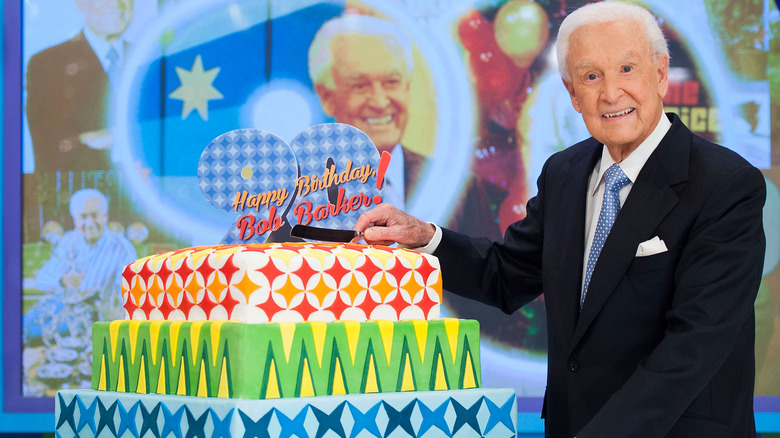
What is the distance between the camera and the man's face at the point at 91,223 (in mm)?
2986

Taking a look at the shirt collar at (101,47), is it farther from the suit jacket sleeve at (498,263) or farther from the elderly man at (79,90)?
the suit jacket sleeve at (498,263)

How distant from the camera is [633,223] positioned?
1403 millimetres

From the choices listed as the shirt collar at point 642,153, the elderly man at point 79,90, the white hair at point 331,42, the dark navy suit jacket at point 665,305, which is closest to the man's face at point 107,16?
the elderly man at point 79,90

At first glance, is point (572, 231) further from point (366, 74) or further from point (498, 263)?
point (366, 74)

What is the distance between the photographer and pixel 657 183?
4.66ft

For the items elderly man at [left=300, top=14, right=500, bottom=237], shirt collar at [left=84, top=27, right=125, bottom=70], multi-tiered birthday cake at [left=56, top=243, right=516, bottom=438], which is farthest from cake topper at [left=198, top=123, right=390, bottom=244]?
shirt collar at [left=84, top=27, right=125, bottom=70]

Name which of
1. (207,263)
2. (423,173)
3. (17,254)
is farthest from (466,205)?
(207,263)

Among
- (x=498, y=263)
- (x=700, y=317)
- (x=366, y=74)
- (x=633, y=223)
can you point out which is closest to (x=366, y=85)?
(x=366, y=74)

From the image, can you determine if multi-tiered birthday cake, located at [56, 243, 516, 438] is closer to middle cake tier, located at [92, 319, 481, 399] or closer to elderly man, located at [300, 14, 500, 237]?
middle cake tier, located at [92, 319, 481, 399]

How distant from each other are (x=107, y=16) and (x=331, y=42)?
80 centimetres

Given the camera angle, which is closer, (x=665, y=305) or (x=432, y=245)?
(x=665, y=305)

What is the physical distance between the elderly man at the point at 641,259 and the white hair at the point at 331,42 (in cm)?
145

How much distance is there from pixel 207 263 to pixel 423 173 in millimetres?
1844

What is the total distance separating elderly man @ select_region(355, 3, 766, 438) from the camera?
1.27 m
